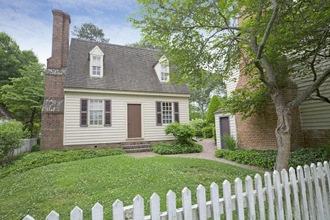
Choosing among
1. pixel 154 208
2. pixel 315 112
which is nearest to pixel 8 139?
pixel 154 208

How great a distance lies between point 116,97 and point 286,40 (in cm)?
953

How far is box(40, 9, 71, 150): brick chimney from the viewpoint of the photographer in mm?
9984

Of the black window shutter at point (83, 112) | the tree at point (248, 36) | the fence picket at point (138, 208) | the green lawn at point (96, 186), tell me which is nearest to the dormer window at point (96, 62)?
the black window shutter at point (83, 112)

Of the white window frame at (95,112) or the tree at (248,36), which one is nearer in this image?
the tree at (248,36)

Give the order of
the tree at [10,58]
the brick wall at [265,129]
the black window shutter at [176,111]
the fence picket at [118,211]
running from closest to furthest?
the fence picket at [118,211], the brick wall at [265,129], the black window shutter at [176,111], the tree at [10,58]

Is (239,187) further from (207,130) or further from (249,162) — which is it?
(207,130)

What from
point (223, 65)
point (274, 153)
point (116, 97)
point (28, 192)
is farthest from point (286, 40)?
point (116, 97)

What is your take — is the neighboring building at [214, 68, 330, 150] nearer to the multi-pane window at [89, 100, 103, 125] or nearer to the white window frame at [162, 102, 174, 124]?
the white window frame at [162, 102, 174, 124]

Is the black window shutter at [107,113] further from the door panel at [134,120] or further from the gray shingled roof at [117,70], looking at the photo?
the door panel at [134,120]

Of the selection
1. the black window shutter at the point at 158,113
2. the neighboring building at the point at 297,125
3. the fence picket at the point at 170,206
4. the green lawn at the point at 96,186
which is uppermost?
the black window shutter at the point at 158,113

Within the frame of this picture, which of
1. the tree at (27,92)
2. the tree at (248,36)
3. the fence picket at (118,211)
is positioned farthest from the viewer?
the tree at (27,92)

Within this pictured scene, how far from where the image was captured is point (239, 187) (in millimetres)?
1834

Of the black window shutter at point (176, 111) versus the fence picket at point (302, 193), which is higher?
the black window shutter at point (176, 111)

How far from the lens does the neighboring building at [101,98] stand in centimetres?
1025
